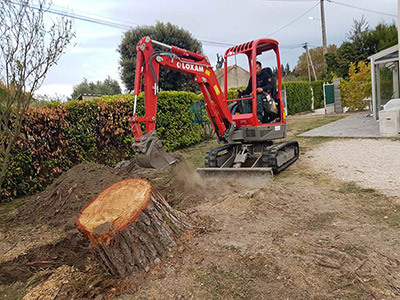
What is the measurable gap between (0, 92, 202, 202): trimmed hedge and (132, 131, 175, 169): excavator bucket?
311cm

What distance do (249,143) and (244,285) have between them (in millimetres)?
4620

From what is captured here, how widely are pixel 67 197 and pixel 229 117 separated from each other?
136 inches

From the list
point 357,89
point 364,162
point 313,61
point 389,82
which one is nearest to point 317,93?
point 357,89

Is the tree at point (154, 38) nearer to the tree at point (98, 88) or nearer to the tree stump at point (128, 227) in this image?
the tree at point (98, 88)

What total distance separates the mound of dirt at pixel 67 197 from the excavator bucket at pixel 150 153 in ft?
2.91

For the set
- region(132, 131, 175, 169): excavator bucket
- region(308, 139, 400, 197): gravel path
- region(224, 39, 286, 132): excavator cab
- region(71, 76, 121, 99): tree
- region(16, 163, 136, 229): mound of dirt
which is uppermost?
region(71, 76, 121, 99): tree

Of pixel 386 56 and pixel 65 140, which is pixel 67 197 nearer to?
pixel 65 140

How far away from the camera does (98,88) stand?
3284cm

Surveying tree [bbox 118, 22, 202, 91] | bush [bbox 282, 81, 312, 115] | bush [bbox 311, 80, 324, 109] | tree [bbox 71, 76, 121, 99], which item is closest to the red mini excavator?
bush [bbox 282, 81, 312, 115]

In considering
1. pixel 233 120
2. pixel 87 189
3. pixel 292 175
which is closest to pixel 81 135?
pixel 87 189

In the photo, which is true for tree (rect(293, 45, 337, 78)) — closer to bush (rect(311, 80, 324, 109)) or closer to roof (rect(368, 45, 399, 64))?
bush (rect(311, 80, 324, 109))

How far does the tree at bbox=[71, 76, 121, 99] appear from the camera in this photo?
3250 cm

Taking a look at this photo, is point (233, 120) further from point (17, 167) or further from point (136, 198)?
point (17, 167)

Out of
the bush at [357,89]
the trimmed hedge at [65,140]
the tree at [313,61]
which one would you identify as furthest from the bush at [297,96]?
the tree at [313,61]
